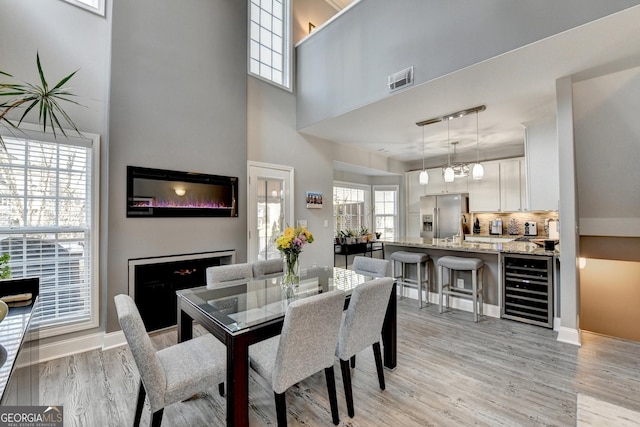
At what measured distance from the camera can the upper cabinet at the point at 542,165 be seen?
4.07 metres

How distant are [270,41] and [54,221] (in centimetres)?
378

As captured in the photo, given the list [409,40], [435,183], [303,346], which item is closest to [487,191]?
[435,183]

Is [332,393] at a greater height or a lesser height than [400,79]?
lesser

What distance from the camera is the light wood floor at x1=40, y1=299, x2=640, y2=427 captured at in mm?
1863

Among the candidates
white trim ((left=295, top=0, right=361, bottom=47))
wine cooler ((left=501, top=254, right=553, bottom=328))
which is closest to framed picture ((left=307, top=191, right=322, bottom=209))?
white trim ((left=295, top=0, right=361, bottom=47))

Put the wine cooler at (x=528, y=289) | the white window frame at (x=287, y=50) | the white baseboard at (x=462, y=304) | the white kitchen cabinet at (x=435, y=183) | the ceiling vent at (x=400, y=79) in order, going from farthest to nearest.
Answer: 1. the white kitchen cabinet at (x=435, y=183)
2. the white window frame at (x=287, y=50)
3. the white baseboard at (x=462, y=304)
4. the wine cooler at (x=528, y=289)
5. the ceiling vent at (x=400, y=79)

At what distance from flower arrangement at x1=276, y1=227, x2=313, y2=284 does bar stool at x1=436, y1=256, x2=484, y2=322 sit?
7.38 ft

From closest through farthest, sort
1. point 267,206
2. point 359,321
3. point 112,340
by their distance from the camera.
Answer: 1. point 359,321
2. point 112,340
3. point 267,206

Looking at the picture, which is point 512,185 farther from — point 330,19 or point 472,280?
point 330,19

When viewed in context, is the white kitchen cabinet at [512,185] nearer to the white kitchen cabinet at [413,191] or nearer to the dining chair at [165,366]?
the white kitchen cabinet at [413,191]

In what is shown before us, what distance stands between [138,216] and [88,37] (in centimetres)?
188

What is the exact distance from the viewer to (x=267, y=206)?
4301 mm

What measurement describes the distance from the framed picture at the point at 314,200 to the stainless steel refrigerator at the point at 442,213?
3038 millimetres

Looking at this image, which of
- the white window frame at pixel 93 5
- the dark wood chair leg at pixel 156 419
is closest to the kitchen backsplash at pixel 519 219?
the dark wood chair leg at pixel 156 419
